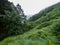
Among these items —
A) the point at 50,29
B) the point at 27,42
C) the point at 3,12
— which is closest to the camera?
the point at 27,42

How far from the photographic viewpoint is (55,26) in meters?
25.9

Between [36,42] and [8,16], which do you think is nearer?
[36,42]

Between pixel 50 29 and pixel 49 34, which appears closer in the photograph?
pixel 49 34

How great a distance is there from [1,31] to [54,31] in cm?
798

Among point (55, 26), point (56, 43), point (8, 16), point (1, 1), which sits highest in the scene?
point (1, 1)

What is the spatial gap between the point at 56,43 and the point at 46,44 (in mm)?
1510

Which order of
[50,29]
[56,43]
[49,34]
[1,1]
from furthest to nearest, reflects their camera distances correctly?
[1,1], [50,29], [49,34], [56,43]

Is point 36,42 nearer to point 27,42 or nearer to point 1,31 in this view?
point 27,42

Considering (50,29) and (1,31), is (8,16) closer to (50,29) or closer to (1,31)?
(1,31)

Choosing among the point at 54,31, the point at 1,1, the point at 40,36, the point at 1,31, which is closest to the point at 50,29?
the point at 54,31

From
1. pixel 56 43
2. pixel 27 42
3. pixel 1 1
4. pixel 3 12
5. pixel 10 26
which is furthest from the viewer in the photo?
pixel 1 1

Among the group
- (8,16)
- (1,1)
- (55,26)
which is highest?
(1,1)

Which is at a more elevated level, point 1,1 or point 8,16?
point 1,1

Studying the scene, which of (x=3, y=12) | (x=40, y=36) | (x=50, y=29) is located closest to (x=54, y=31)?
(x=50, y=29)
